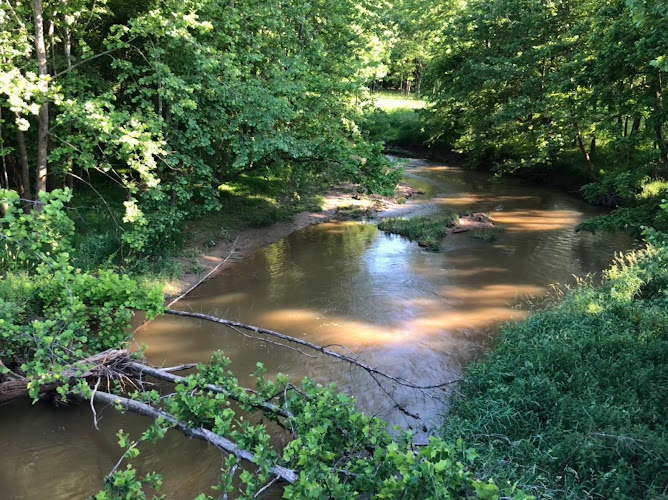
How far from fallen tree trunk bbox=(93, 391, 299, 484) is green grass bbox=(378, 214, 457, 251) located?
9182mm

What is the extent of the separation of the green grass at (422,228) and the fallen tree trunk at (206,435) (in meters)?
9.18

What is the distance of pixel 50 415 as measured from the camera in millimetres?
5621

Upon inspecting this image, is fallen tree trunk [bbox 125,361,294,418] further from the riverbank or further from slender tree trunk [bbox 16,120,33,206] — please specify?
slender tree trunk [bbox 16,120,33,206]

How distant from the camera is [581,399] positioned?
5.27 m

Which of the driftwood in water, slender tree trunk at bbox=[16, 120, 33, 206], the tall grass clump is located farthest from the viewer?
slender tree trunk at bbox=[16, 120, 33, 206]

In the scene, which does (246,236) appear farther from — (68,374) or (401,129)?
(401,129)

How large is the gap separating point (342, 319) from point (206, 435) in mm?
4594

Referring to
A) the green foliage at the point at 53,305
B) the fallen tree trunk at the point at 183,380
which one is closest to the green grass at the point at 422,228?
the green foliage at the point at 53,305

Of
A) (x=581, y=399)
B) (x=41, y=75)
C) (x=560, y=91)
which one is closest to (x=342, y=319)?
(x=581, y=399)

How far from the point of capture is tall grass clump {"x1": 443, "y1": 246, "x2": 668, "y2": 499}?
422 centimetres

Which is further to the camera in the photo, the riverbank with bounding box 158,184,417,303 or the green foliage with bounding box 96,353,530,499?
the riverbank with bounding box 158,184,417,303

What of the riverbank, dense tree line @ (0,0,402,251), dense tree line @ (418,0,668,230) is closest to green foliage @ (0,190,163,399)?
the riverbank

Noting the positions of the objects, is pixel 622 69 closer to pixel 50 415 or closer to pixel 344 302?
pixel 344 302

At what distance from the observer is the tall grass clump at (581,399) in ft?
13.8
